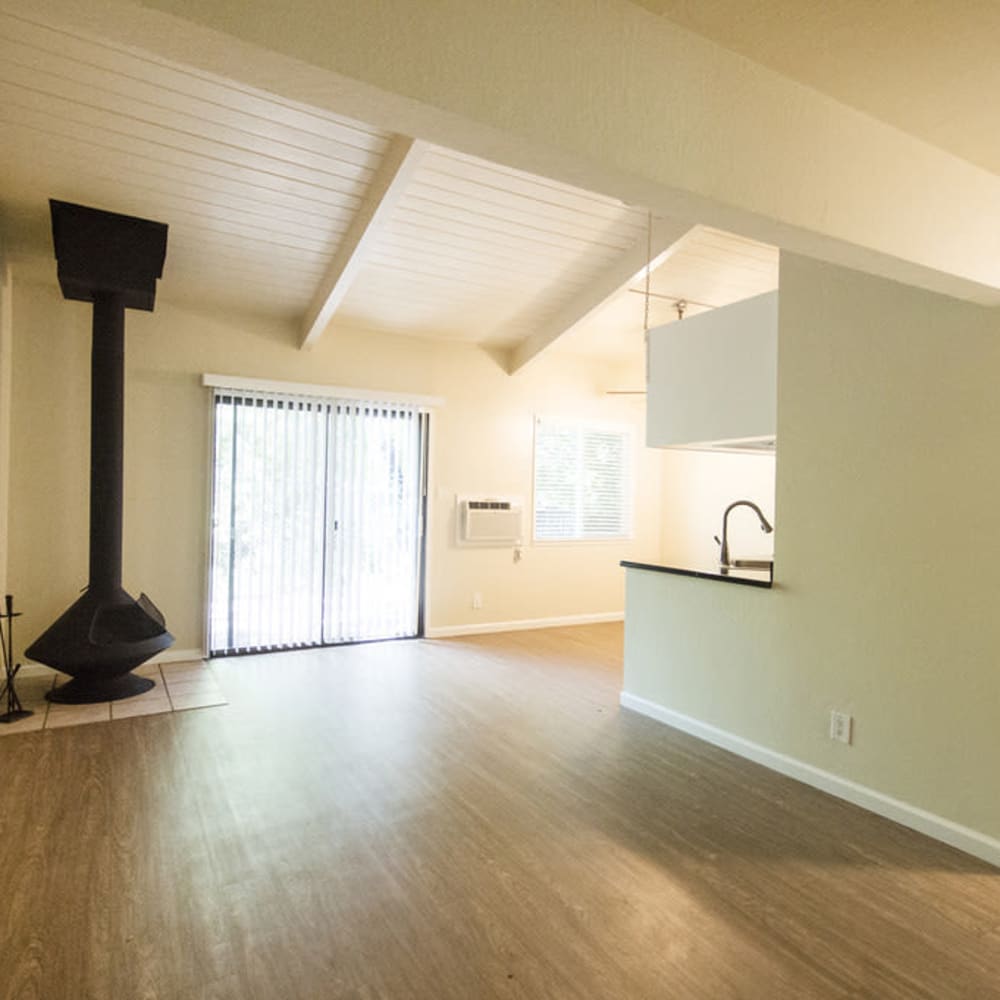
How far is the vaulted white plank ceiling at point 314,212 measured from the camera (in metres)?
2.77

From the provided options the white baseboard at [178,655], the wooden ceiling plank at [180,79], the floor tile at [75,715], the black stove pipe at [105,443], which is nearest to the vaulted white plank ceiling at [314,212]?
the wooden ceiling plank at [180,79]

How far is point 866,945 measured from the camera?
6.01ft

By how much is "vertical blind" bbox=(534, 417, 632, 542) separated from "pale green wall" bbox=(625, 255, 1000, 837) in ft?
10.1

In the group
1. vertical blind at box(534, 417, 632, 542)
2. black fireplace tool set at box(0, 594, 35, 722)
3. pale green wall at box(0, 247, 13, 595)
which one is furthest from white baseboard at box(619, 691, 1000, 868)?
pale green wall at box(0, 247, 13, 595)

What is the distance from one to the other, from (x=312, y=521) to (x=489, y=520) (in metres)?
1.59

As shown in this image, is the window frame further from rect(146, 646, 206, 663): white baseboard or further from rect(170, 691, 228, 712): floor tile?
rect(170, 691, 228, 712): floor tile

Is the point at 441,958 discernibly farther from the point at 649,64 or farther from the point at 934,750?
the point at 649,64

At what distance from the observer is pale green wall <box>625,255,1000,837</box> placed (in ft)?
7.79

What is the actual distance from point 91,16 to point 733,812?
306 cm

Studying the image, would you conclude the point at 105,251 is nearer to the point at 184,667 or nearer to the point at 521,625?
the point at 184,667

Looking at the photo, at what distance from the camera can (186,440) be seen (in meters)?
4.76

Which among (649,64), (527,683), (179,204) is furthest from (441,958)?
(179,204)

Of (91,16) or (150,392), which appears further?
(150,392)

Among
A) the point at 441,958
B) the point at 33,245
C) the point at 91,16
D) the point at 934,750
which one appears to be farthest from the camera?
the point at 33,245
